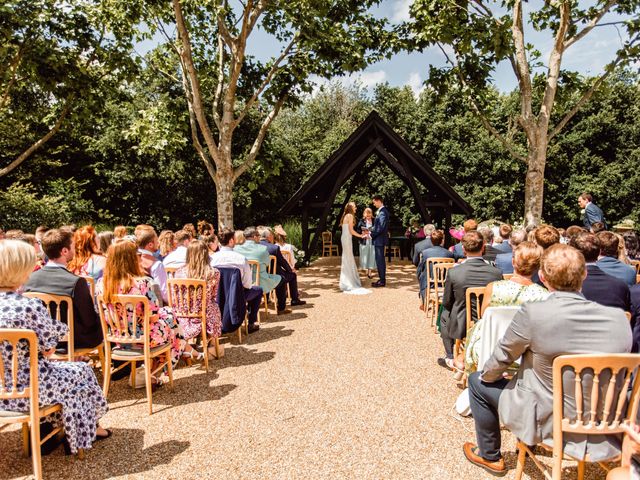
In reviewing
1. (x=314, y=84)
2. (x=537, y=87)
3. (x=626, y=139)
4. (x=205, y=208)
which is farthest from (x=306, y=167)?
(x=626, y=139)

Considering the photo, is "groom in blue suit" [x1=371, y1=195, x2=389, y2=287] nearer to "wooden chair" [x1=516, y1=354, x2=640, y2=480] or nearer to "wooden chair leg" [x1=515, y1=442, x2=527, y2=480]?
"wooden chair leg" [x1=515, y1=442, x2=527, y2=480]

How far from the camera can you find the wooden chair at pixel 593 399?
2.36 m

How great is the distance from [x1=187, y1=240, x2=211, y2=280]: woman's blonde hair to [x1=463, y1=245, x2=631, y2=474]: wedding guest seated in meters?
3.66

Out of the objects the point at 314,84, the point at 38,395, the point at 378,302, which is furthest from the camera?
the point at 314,84

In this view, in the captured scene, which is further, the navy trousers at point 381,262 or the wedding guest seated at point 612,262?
the navy trousers at point 381,262

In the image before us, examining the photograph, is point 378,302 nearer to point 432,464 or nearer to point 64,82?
point 432,464

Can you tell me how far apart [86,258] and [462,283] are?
14.9 ft

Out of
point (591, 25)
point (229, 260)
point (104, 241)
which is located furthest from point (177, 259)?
point (591, 25)

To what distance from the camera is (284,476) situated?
3.20 meters

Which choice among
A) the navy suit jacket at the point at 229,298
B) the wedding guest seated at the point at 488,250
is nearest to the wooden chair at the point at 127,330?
the navy suit jacket at the point at 229,298

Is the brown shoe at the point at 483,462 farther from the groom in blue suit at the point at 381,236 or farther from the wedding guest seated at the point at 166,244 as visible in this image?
the groom in blue suit at the point at 381,236

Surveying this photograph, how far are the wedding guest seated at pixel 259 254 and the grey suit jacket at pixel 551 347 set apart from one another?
5323 mm

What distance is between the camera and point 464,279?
4.66 m

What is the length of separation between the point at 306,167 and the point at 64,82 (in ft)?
46.5
